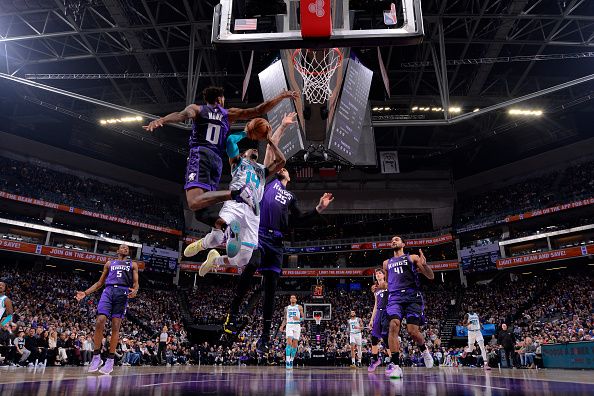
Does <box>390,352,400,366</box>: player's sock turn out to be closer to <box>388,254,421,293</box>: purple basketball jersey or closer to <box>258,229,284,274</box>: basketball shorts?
<box>388,254,421,293</box>: purple basketball jersey

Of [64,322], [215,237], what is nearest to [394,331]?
[215,237]

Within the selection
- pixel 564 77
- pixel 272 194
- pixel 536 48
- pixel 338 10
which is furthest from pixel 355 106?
pixel 564 77

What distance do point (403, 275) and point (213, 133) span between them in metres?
3.96

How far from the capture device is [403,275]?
6.85 metres

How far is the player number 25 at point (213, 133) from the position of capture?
4781mm

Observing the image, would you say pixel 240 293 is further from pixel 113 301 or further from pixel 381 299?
pixel 381 299

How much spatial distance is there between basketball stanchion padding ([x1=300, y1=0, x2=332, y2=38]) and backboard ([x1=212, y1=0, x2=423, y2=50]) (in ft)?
0.05

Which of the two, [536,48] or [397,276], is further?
[536,48]

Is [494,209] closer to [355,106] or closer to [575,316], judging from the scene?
[575,316]

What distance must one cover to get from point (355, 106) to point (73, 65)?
19979 millimetres

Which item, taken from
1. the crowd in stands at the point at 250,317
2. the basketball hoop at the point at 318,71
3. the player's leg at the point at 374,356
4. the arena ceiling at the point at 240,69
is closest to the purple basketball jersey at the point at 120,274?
the player's leg at the point at 374,356

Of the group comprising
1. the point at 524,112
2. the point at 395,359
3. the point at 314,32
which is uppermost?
the point at 524,112

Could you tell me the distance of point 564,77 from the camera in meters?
26.4

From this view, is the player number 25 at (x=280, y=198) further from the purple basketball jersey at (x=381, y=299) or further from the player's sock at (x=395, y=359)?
the purple basketball jersey at (x=381, y=299)
